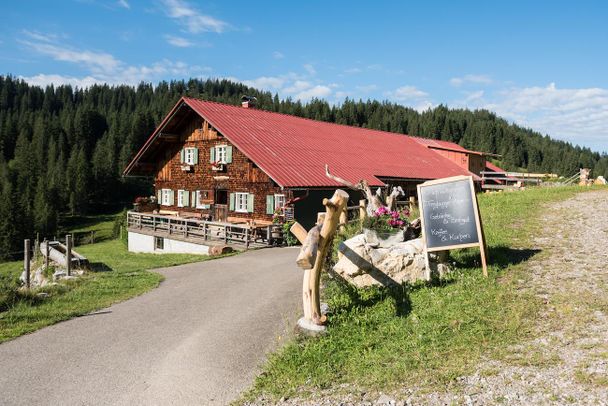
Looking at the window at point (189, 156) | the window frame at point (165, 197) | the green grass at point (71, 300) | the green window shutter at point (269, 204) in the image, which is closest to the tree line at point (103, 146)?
the window frame at point (165, 197)

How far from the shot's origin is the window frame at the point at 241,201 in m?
25.1

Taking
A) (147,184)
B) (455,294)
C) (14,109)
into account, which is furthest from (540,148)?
(14,109)

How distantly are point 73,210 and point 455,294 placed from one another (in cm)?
8361

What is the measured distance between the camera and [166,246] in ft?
85.7

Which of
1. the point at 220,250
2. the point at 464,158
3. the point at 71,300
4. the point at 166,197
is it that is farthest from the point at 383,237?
the point at 464,158

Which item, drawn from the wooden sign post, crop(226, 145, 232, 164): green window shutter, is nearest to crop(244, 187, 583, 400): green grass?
the wooden sign post

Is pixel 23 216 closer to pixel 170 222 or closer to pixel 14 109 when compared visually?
pixel 170 222

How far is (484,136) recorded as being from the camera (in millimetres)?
118438

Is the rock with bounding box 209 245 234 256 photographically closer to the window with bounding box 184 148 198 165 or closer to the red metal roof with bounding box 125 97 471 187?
the red metal roof with bounding box 125 97 471 187

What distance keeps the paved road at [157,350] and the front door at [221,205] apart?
580 inches

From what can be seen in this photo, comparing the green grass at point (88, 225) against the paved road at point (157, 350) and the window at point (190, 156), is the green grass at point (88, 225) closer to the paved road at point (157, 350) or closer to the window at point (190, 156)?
the window at point (190, 156)

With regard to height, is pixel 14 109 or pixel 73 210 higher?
pixel 14 109

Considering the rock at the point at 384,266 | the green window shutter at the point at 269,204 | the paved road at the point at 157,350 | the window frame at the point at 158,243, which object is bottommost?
the window frame at the point at 158,243

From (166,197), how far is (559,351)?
28.0 metres
